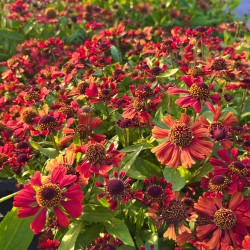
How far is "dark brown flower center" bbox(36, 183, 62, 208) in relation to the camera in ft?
3.33

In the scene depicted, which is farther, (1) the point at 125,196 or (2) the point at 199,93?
(2) the point at 199,93

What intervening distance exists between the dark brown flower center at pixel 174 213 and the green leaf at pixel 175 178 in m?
0.09

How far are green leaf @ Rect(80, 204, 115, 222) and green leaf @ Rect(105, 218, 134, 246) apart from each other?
46 millimetres

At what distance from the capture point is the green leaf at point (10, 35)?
11.4ft

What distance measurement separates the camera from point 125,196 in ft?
3.41

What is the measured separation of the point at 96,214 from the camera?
3.83 ft

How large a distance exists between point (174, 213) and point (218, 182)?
0.70 ft

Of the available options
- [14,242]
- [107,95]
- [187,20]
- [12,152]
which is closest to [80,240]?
[14,242]

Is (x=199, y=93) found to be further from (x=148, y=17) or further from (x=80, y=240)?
(x=148, y=17)

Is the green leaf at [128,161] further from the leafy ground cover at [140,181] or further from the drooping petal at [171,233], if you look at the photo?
the drooping petal at [171,233]

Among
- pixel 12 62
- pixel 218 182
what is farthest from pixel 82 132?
pixel 12 62

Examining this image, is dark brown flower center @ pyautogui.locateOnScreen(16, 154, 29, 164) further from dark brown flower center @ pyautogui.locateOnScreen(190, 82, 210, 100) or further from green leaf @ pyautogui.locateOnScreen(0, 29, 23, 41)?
green leaf @ pyautogui.locateOnScreen(0, 29, 23, 41)

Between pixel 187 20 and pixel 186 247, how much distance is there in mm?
3548

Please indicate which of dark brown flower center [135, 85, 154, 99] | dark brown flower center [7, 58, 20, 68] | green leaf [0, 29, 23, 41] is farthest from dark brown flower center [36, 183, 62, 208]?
green leaf [0, 29, 23, 41]
